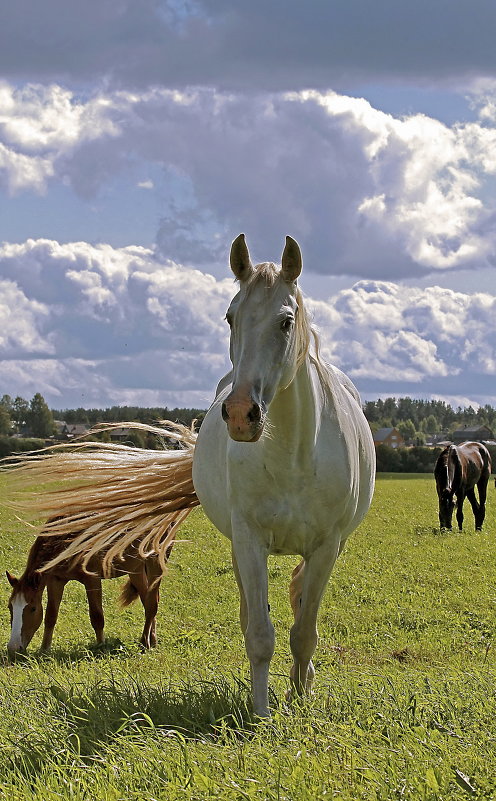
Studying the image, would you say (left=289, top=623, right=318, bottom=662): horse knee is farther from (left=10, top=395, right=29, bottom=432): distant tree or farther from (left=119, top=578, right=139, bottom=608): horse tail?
(left=10, top=395, right=29, bottom=432): distant tree

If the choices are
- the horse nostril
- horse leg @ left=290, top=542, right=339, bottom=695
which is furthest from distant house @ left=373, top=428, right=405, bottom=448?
the horse nostril

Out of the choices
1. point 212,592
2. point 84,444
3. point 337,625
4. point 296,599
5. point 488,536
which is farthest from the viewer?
point 488,536

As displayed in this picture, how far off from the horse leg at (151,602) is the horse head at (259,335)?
18.8 feet

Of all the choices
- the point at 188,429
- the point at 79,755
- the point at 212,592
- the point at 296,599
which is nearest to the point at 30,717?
the point at 79,755

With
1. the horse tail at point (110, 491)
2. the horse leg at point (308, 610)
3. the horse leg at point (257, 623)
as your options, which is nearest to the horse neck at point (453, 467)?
the horse tail at point (110, 491)

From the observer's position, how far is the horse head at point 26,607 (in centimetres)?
882

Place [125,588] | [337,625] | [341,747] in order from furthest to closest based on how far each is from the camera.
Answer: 1. [337,625]
2. [125,588]
3. [341,747]

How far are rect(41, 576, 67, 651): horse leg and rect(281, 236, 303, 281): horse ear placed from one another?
18.7 feet

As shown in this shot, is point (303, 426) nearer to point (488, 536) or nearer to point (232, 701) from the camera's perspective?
point (232, 701)

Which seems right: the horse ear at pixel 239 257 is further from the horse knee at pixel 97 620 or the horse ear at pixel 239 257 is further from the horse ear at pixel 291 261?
the horse knee at pixel 97 620

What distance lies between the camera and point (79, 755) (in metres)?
4.14

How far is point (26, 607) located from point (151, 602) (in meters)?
1.44

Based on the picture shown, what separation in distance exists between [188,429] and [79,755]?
3.98 metres

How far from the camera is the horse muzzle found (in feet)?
13.3
